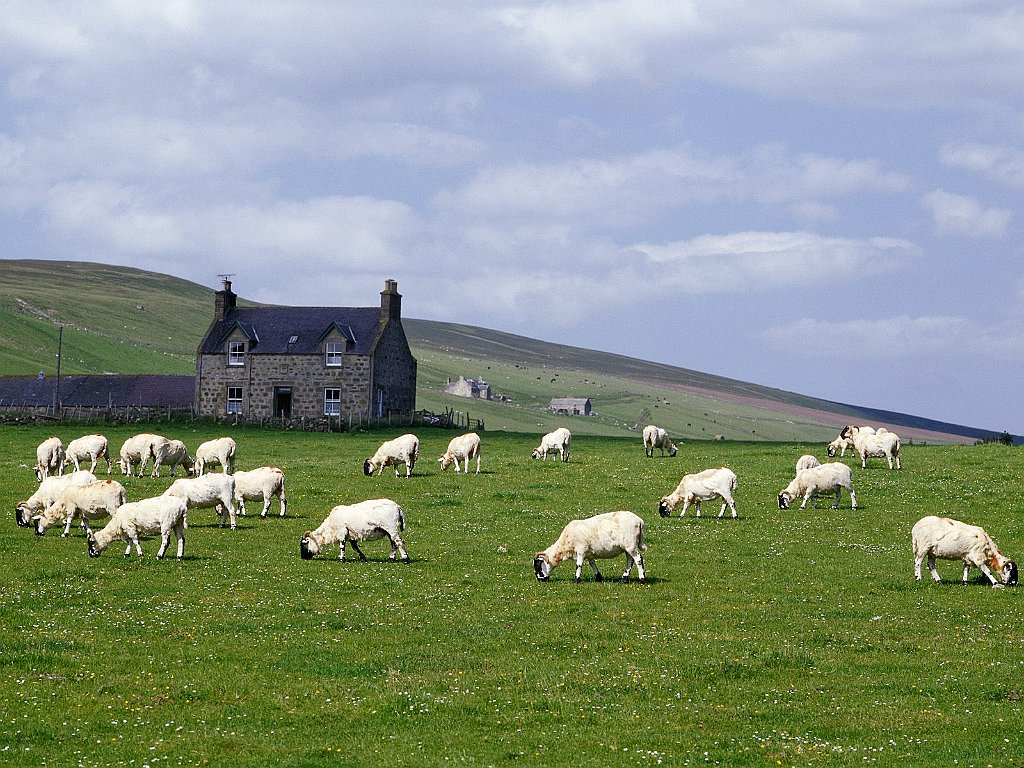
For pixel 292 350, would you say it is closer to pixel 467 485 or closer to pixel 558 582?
pixel 467 485

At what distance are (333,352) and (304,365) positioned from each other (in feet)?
8.20

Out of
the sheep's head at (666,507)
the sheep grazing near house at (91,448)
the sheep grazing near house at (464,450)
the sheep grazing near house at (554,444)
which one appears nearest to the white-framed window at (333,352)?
the sheep grazing near house at (554,444)

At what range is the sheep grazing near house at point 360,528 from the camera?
29.3m

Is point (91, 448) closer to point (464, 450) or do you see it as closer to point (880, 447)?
point (464, 450)

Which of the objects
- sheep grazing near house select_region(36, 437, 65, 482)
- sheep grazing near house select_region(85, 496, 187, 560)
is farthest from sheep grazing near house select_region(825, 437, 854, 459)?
sheep grazing near house select_region(85, 496, 187, 560)

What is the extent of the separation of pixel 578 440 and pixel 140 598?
5733 centimetres

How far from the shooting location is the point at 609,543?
26.0 meters

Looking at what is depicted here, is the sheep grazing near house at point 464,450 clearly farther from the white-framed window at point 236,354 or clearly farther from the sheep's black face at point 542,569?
the white-framed window at point 236,354

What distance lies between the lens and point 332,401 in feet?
314

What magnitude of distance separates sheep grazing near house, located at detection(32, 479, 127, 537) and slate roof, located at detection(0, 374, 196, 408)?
7258 cm

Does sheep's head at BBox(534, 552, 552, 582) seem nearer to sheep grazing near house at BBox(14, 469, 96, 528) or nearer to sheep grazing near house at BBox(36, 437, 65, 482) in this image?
sheep grazing near house at BBox(14, 469, 96, 528)

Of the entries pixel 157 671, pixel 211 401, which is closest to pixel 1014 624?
pixel 157 671

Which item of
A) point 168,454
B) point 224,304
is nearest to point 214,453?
point 168,454

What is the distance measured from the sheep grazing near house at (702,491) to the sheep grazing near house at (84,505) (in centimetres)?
1600
